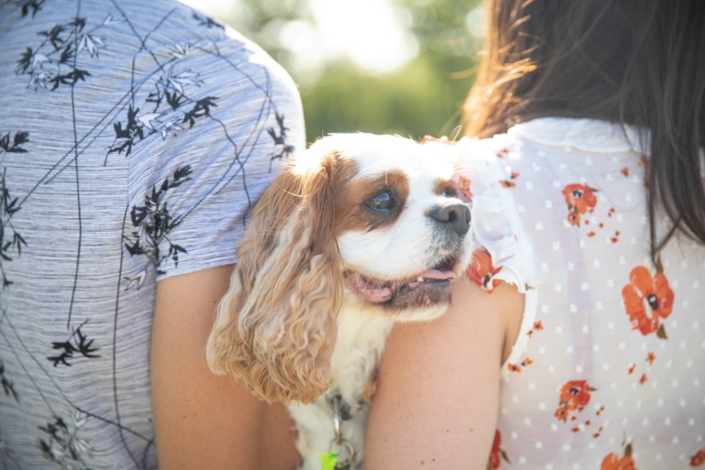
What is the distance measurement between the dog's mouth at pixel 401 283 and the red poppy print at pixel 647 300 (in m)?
0.44

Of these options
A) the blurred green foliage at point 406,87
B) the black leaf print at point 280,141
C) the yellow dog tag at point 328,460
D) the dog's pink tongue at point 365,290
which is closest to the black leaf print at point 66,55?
the black leaf print at point 280,141

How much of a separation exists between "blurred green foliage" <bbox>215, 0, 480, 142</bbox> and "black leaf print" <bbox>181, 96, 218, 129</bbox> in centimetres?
1147

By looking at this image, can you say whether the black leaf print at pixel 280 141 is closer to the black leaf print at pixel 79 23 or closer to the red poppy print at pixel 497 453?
the black leaf print at pixel 79 23

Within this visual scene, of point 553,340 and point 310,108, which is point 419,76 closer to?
point 310,108

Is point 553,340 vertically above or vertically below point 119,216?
→ below

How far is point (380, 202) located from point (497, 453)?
0.75 meters

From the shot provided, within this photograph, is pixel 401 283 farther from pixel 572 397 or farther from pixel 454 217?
pixel 572 397

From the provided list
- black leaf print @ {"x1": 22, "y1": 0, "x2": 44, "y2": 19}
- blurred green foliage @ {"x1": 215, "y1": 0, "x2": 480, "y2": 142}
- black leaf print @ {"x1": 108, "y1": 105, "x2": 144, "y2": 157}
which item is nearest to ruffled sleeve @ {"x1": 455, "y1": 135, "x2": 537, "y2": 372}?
black leaf print @ {"x1": 108, "y1": 105, "x2": 144, "y2": 157}

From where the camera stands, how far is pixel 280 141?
147 cm

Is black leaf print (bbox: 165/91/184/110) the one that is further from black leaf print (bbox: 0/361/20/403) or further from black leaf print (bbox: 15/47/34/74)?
black leaf print (bbox: 0/361/20/403)

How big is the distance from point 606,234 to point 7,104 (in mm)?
1535

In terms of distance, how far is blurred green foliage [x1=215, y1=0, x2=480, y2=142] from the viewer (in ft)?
44.5

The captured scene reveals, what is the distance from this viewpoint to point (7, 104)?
132 centimetres

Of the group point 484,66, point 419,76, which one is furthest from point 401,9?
point 484,66
